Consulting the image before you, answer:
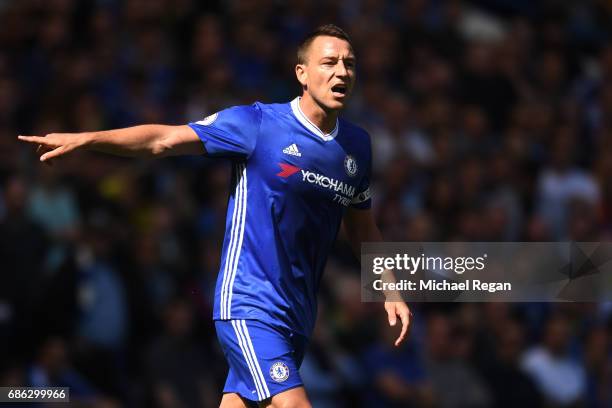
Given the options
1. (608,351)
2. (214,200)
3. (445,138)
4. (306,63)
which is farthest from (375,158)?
(306,63)

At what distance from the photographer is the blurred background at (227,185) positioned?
35.1 feet

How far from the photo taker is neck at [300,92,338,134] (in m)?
6.86

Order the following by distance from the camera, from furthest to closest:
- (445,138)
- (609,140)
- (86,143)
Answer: (609,140) < (445,138) < (86,143)

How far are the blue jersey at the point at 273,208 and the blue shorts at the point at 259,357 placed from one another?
6 centimetres

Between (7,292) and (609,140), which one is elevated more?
(609,140)

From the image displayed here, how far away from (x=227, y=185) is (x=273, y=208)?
17.5 ft

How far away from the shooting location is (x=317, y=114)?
687cm

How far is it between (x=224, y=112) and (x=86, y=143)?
91 cm

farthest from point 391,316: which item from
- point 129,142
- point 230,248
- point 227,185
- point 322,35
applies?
point 227,185

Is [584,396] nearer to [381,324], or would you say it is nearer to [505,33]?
[381,324]

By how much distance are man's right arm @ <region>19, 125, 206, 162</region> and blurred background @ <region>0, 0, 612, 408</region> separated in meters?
4.07

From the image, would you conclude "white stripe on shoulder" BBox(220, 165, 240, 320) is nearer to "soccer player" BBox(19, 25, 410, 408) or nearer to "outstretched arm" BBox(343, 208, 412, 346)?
"soccer player" BBox(19, 25, 410, 408)

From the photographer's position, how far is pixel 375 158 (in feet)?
44.0

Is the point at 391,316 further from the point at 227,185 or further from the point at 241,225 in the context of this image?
the point at 227,185
